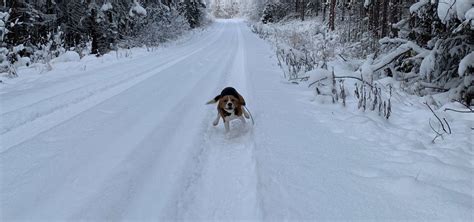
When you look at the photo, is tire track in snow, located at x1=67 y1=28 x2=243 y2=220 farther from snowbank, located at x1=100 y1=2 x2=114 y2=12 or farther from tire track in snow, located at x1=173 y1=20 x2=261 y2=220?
snowbank, located at x1=100 y1=2 x2=114 y2=12

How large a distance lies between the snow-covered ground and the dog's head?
13.3 inches

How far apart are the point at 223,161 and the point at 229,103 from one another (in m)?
0.92

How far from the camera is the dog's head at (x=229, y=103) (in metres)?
4.30

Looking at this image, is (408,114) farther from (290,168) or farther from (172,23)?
(172,23)

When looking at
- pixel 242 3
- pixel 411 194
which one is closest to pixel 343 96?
pixel 411 194

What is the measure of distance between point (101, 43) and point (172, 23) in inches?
336

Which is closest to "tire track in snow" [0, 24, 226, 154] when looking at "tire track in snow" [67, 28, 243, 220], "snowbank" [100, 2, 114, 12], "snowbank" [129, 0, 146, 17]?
"tire track in snow" [67, 28, 243, 220]

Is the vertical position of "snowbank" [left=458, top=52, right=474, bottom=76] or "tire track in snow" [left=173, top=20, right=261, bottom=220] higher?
"snowbank" [left=458, top=52, right=474, bottom=76]

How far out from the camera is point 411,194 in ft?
9.05

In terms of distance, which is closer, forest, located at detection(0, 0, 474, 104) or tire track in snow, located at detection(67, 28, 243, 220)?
tire track in snow, located at detection(67, 28, 243, 220)

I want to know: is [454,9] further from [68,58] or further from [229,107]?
[68,58]

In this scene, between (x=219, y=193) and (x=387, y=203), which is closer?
(x=387, y=203)

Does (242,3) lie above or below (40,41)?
above

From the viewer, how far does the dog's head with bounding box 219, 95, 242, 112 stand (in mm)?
4305
